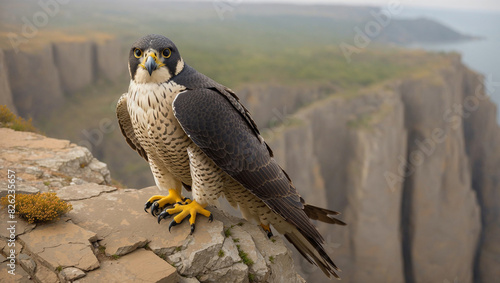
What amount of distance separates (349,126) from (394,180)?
282 centimetres

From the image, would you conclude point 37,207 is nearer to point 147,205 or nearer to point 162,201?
point 147,205

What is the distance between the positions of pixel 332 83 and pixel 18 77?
538 inches

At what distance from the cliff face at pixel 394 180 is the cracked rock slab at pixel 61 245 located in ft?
35.0

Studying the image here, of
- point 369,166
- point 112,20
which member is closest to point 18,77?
point 112,20

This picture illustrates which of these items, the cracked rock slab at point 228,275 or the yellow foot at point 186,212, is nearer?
the cracked rock slab at point 228,275

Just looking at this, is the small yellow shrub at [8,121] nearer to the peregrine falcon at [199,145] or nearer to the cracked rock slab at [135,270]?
the peregrine falcon at [199,145]

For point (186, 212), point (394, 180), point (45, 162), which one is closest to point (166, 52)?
point (186, 212)

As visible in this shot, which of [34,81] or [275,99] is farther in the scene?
[275,99]

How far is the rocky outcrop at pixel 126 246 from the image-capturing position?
3.60 meters

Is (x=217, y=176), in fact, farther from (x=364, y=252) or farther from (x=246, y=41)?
(x=246, y=41)

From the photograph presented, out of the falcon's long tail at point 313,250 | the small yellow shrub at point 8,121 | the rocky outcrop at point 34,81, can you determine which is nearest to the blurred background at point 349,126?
the rocky outcrop at point 34,81

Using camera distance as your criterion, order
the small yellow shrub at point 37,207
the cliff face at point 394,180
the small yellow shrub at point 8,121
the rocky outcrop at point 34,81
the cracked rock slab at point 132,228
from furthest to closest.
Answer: the cliff face at point 394,180 → the rocky outcrop at point 34,81 → the small yellow shrub at point 8,121 → the cracked rock slab at point 132,228 → the small yellow shrub at point 37,207

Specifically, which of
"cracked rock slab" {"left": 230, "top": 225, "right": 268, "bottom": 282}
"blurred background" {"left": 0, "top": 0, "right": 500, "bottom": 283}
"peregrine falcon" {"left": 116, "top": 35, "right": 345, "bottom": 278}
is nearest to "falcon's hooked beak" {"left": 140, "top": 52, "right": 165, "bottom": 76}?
"peregrine falcon" {"left": 116, "top": 35, "right": 345, "bottom": 278}

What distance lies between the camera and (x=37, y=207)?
3930mm
